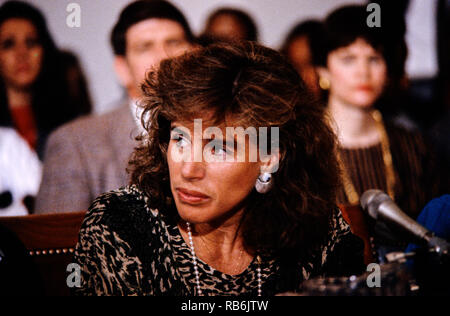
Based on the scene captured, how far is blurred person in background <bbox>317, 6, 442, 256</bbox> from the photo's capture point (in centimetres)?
267

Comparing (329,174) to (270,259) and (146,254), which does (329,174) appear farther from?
(146,254)

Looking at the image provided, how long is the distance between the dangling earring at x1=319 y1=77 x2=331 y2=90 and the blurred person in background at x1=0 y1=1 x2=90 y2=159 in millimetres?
1353

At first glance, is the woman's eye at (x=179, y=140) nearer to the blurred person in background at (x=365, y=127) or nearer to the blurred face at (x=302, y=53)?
the blurred person in background at (x=365, y=127)

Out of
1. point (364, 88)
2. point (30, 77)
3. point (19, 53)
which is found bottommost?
point (364, 88)

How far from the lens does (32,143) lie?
2.59 meters

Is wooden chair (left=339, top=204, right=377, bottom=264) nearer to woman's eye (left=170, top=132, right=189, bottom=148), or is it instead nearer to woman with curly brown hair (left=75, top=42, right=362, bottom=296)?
woman with curly brown hair (left=75, top=42, right=362, bottom=296)

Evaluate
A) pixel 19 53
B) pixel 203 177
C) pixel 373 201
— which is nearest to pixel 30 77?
pixel 19 53

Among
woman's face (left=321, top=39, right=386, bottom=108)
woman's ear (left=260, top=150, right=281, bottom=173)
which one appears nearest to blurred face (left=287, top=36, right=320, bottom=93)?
woman's face (left=321, top=39, right=386, bottom=108)

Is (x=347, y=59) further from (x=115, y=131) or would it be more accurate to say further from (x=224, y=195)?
(x=224, y=195)

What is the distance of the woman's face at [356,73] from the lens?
8.77 ft

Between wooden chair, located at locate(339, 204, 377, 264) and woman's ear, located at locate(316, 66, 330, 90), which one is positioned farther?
woman's ear, located at locate(316, 66, 330, 90)

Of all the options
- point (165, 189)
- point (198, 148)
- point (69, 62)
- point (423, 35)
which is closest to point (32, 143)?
point (69, 62)

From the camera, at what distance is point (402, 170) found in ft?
8.96

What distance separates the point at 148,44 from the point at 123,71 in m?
0.20
